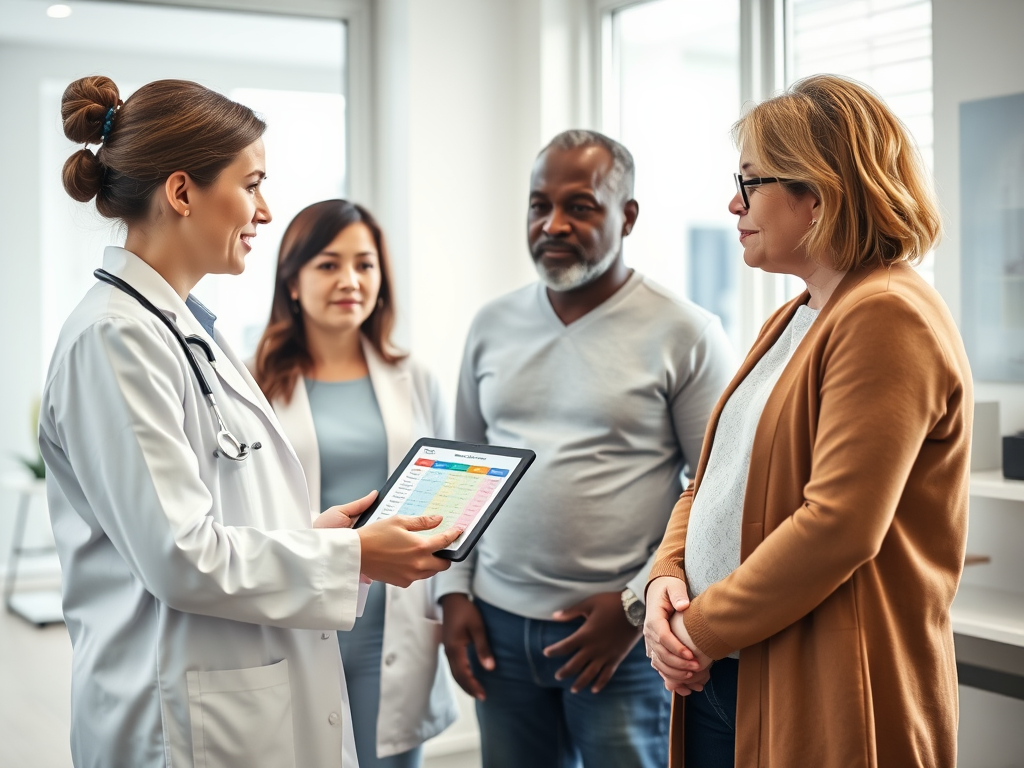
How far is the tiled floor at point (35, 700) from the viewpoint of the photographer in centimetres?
289

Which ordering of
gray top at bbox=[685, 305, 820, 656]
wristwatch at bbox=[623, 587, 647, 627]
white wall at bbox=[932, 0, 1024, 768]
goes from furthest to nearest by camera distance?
white wall at bbox=[932, 0, 1024, 768], wristwatch at bbox=[623, 587, 647, 627], gray top at bbox=[685, 305, 820, 656]

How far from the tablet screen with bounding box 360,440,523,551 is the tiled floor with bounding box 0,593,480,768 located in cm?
174

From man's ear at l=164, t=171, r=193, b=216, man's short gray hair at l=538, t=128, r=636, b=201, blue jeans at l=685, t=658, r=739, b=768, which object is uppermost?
man's short gray hair at l=538, t=128, r=636, b=201

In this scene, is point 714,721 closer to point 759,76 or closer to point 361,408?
point 361,408

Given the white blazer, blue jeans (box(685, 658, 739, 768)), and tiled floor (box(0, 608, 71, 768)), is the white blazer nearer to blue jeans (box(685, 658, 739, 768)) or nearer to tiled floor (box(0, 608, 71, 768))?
blue jeans (box(685, 658, 739, 768))

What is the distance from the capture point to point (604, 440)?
1881mm

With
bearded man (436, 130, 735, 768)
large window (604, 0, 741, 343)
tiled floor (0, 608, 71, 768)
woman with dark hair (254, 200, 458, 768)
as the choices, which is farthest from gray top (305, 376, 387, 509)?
tiled floor (0, 608, 71, 768)

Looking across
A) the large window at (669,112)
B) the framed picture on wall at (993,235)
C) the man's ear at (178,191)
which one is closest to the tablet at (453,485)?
the man's ear at (178,191)

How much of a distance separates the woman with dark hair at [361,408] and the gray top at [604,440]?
0.26 meters

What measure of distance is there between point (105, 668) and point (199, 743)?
6.4 inches

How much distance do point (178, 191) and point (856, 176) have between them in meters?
0.90

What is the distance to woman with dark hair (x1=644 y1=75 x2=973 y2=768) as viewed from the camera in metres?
1.11

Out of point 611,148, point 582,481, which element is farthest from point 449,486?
point 611,148

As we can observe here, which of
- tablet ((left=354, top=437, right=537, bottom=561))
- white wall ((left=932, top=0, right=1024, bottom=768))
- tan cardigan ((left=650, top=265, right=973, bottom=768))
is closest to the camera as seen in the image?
tan cardigan ((left=650, top=265, right=973, bottom=768))
